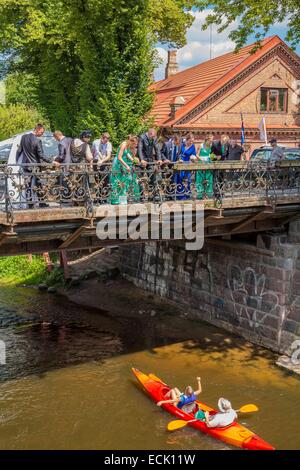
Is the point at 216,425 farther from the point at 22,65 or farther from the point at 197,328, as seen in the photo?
the point at 22,65

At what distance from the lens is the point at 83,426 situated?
11.9 metres

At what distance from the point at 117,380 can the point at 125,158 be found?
6.05 m

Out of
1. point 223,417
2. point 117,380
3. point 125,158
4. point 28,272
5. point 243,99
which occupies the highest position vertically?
point 243,99

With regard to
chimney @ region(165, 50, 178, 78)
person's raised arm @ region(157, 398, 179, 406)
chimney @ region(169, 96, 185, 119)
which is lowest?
person's raised arm @ region(157, 398, 179, 406)

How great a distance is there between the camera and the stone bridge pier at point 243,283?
14883mm

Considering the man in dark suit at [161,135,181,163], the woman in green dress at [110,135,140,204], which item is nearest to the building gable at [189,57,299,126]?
the man in dark suit at [161,135,181,163]

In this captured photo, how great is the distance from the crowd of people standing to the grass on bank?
11.3 meters

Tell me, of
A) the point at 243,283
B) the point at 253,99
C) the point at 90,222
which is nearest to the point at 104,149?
the point at 90,222

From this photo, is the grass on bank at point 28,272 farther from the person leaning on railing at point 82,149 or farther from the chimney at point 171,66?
the chimney at point 171,66

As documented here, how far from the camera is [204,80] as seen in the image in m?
28.1

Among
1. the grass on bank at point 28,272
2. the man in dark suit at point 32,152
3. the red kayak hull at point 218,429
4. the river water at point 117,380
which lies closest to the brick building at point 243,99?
the grass on bank at point 28,272

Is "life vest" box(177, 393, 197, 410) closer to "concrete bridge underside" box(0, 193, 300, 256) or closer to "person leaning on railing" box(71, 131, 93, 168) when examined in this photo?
"concrete bridge underside" box(0, 193, 300, 256)

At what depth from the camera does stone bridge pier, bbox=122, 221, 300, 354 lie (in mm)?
14883

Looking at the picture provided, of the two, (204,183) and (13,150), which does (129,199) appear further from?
(13,150)
